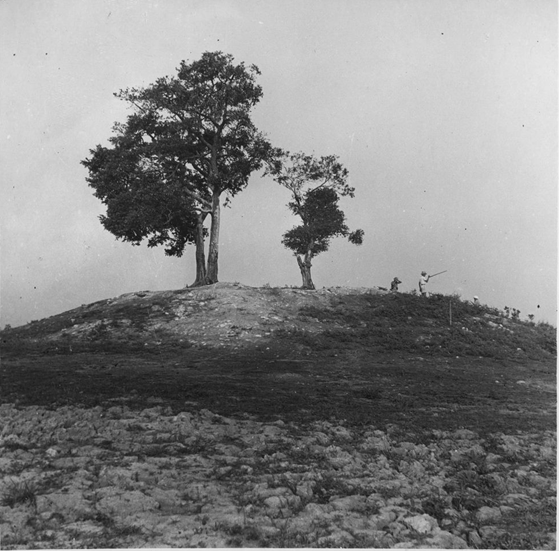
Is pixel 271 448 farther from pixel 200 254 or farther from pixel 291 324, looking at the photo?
pixel 200 254

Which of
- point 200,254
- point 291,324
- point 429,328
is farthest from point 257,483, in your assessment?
point 200,254

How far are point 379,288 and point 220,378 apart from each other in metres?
17.5

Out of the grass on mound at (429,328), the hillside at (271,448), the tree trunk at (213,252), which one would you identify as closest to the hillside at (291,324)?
the grass on mound at (429,328)

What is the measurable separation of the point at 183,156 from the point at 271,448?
25.4 meters

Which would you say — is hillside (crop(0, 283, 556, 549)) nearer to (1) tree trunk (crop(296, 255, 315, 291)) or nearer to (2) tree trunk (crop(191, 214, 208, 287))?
(2) tree trunk (crop(191, 214, 208, 287))

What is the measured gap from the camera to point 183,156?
31.7 meters

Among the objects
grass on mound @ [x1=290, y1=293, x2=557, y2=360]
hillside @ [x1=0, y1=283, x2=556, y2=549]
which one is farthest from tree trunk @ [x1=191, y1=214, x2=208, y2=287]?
hillside @ [x1=0, y1=283, x2=556, y2=549]

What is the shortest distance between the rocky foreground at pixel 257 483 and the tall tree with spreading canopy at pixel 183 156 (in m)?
20.7

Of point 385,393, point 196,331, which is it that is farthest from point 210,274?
point 385,393

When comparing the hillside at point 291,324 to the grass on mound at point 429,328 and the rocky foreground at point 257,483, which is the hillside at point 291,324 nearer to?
the grass on mound at point 429,328

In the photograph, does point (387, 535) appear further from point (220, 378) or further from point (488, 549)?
point (220, 378)

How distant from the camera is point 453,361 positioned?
19.9 metres

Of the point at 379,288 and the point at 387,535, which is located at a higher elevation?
the point at 379,288

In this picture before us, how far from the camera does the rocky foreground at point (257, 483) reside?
5.95 m
